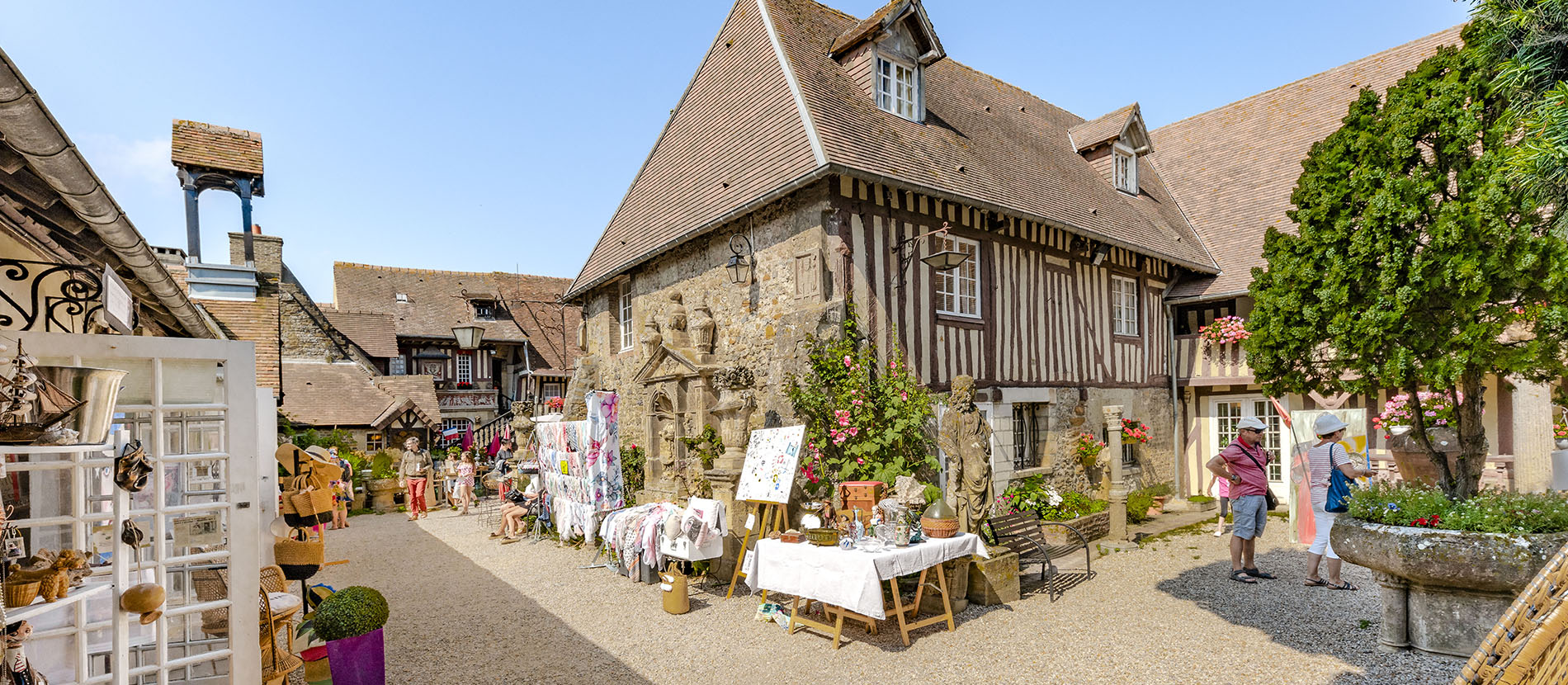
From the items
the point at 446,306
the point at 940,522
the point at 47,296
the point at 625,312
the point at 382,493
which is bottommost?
the point at 382,493

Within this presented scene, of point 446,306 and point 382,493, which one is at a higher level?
point 446,306

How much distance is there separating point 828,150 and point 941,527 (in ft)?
12.4

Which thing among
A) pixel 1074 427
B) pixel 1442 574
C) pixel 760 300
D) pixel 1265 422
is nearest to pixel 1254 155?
pixel 1265 422

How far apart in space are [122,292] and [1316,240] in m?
6.45

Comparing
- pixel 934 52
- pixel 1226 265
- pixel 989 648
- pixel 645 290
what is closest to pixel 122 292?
pixel 989 648

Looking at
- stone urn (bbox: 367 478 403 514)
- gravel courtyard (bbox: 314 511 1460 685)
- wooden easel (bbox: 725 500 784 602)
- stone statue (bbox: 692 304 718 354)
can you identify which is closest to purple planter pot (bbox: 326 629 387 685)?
gravel courtyard (bbox: 314 511 1460 685)

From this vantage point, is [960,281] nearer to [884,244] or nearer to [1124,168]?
[884,244]

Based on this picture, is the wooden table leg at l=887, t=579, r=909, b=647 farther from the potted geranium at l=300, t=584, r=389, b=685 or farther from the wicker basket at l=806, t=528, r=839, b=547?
the potted geranium at l=300, t=584, r=389, b=685

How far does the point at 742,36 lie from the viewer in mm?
10438

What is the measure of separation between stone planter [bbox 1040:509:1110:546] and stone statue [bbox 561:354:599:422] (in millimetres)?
7140

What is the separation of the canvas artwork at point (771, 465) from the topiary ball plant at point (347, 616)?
9.84ft

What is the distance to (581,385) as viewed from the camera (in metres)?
12.6

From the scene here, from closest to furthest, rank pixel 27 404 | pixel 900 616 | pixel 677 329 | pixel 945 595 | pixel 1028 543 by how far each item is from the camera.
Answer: pixel 27 404 → pixel 900 616 → pixel 945 595 → pixel 1028 543 → pixel 677 329

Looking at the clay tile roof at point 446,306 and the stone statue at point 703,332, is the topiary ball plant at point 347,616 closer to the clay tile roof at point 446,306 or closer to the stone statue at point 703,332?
the stone statue at point 703,332
